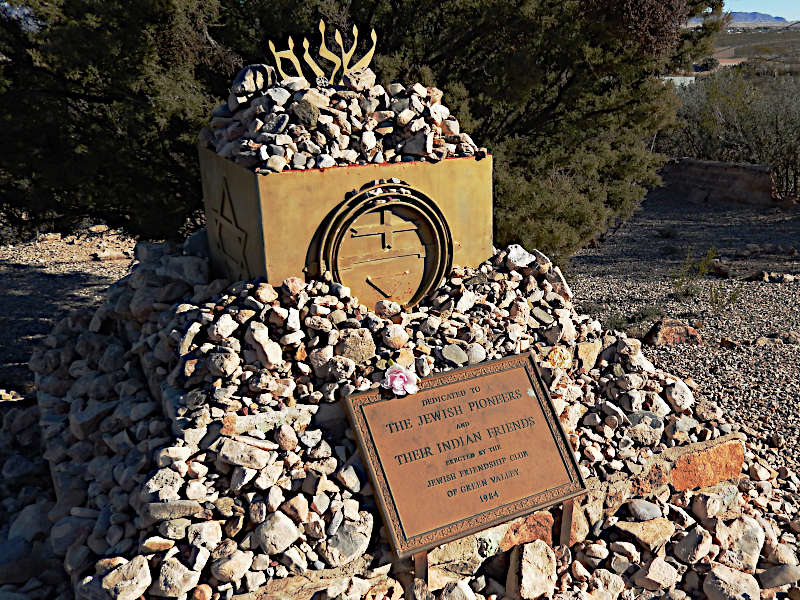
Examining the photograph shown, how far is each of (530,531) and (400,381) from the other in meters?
1.08

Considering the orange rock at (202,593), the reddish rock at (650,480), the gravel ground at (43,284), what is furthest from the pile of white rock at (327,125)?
the gravel ground at (43,284)

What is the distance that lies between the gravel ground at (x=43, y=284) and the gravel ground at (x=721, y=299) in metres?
6.15

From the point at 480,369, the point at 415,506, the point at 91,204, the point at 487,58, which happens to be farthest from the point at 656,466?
the point at 91,204

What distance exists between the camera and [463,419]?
368 cm

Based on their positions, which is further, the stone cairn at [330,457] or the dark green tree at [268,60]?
the dark green tree at [268,60]

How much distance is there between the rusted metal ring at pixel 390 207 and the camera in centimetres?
406

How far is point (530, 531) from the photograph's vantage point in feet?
11.8

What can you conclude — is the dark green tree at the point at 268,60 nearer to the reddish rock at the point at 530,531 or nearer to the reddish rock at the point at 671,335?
the reddish rock at the point at 671,335

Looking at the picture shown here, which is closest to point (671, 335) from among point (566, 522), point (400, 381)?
point (566, 522)

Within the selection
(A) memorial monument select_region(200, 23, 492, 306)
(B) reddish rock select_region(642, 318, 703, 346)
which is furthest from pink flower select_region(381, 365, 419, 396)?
(B) reddish rock select_region(642, 318, 703, 346)

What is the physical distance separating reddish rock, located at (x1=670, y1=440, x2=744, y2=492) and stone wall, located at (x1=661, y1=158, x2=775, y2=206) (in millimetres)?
11530

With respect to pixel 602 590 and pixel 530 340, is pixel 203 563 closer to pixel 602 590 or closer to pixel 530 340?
pixel 602 590

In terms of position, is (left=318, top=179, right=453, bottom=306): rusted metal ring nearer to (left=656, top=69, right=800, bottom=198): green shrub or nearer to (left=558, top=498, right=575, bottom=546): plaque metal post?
(left=558, top=498, right=575, bottom=546): plaque metal post

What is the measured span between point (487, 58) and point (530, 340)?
4.00 m
